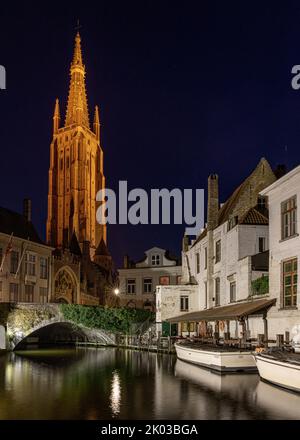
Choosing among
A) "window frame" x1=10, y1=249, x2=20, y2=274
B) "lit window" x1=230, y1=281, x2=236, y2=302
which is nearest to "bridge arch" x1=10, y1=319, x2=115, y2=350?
"window frame" x1=10, y1=249, x2=20, y2=274

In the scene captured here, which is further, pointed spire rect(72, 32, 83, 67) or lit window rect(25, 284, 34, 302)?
pointed spire rect(72, 32, 83, 67)

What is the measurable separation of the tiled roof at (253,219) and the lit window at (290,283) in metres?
8.76

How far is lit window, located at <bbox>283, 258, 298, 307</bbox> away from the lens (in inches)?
1056

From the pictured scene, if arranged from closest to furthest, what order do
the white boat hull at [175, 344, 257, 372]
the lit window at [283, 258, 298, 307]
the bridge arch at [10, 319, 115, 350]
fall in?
the lit window at [283, 258, 298, 307] → the white boat hull at [175, 344, 257, 372] → the bridge arch at [10, 319, 115, 350]

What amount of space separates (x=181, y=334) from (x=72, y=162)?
77.6m

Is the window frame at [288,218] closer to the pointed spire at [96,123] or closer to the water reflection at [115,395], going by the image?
the water reflection at [115,395]

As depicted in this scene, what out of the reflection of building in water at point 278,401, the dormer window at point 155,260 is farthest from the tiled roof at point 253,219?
the dormer window at point 155,260

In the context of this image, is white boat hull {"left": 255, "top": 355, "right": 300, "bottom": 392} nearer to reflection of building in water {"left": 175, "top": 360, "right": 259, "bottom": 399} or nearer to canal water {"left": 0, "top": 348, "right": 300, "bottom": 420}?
canal water {"left": 0, "top": 348, "right": 300, "bottom": 420}

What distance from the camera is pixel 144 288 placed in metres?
65.1

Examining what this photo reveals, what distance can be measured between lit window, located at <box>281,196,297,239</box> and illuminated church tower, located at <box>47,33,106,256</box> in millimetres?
86203

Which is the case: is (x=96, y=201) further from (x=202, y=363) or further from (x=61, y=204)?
(x=202, y=363)

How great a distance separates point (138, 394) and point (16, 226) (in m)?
36.4

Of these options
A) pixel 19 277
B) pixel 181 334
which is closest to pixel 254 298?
pixel 181 334

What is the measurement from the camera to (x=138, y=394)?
21578 mm
